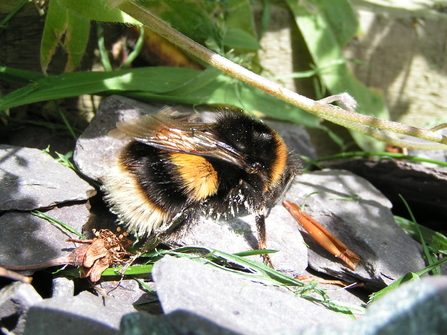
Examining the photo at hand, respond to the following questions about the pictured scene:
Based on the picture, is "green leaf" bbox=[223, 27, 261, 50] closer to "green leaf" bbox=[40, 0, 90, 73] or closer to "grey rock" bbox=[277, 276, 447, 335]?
"green leaf" bbox=[40, 0, 90, 73]

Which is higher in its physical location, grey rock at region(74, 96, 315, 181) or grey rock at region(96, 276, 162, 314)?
grey rock at region(74, 96, 315, 181)

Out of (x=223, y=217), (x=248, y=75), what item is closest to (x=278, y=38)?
(x=248, y=75)

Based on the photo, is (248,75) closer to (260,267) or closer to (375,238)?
(260,267)

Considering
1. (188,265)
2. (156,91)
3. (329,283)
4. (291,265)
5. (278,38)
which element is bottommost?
(329,283)

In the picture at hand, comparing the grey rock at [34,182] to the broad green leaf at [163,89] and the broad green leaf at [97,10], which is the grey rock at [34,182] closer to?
the broad green leaf at [163,89]

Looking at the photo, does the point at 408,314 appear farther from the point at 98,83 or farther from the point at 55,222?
the point at 98,83

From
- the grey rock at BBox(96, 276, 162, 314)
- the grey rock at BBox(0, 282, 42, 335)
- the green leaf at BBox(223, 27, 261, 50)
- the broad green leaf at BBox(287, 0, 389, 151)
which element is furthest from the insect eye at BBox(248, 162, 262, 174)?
the broad green leaf at BBox(287, 0, 389, 151)

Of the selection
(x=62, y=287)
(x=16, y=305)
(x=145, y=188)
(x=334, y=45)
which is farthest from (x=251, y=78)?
(x=334, y=45)
